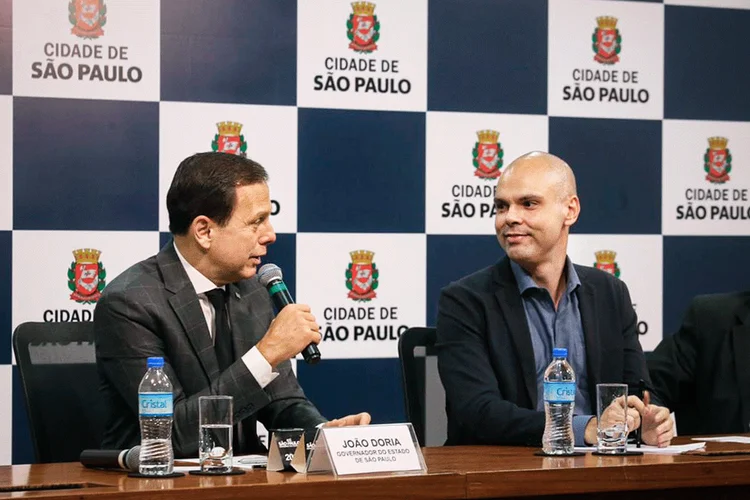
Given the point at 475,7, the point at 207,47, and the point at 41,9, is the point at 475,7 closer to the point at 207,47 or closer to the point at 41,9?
the point at 207,47

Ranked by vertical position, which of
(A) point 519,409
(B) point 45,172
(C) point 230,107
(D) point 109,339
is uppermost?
(C) point 230,107

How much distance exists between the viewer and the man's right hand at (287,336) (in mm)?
2834

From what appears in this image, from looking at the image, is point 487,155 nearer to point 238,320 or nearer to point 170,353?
point 238,320

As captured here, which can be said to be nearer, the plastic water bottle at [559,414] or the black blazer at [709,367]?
the plastic water bottle at [559,414]

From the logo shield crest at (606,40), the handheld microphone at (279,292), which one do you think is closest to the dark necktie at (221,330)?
the handheld microphone at (279,292)

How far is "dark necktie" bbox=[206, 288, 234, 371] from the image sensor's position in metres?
3.02

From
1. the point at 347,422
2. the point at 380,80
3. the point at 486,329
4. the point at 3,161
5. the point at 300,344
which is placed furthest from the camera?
the point at 380,80

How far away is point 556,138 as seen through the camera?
4500mm

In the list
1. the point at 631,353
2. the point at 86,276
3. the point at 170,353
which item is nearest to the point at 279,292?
the point at 170,353

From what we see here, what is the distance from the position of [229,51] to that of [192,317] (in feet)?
4.75

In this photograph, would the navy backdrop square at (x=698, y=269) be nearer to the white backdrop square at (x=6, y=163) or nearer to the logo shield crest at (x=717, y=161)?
the logo shield crest at (x=717, y=161)

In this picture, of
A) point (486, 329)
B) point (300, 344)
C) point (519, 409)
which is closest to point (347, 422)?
point (300, 344)

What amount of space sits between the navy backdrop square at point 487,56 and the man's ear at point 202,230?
151cm

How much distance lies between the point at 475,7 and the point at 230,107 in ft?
3.43
